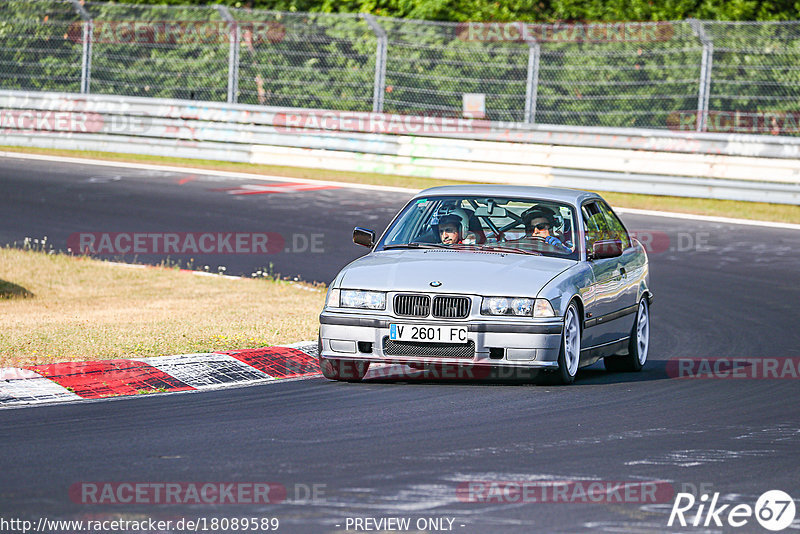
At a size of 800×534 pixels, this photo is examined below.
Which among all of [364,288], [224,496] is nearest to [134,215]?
[364,288]

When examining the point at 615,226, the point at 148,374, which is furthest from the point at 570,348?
the point at 148,374

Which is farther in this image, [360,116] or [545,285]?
[360,116]

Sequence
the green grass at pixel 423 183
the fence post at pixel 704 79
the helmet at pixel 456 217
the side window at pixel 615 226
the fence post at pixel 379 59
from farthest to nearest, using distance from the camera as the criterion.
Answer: the fence post at pixel 379 59, the fence post at pixel 704 79, the green grass at pixel 423 183, the side window at pixel 615 226, the helmet at pixel 456 217

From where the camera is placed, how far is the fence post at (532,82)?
74.8ft

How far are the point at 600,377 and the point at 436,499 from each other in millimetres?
4597

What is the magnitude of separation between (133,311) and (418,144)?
1147 cm

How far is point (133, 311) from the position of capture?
12.8 metres

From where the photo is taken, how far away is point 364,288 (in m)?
9.16

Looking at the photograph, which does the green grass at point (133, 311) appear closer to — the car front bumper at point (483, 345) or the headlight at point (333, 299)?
the headlight at point (333, 299)

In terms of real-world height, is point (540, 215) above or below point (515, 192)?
below

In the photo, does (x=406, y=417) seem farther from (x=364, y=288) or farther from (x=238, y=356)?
(x=238, y=356)

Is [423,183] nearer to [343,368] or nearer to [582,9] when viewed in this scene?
[582,9]

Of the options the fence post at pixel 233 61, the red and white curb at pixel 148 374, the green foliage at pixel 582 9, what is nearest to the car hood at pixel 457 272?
the red and white curb at pixel 148 374

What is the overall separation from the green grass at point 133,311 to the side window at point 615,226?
2.62m
